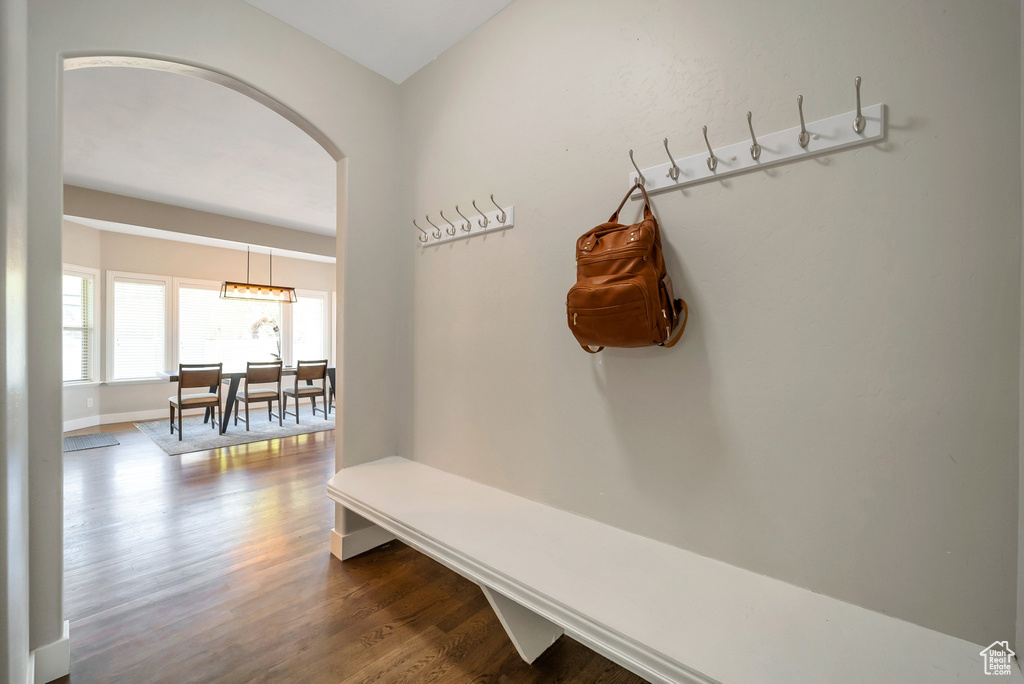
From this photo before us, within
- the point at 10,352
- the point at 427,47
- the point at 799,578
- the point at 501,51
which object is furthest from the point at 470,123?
the point at 799,578

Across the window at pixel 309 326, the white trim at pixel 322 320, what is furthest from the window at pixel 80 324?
the window at pixel 309 326

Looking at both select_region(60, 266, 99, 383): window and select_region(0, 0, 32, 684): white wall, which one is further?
select_region(60, 266, 99, 383): window

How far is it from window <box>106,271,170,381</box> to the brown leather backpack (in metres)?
6.81

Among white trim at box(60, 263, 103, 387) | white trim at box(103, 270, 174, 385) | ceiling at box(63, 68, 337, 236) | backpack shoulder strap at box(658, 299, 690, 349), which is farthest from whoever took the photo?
white trim at box(103, 270, 174, 385)

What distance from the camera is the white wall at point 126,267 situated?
5242mm

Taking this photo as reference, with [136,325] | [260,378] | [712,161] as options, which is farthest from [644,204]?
[136,325]

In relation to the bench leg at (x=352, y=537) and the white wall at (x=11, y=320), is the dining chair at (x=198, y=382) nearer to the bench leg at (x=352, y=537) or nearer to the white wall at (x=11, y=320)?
the bench leg at (x=352, y=537)

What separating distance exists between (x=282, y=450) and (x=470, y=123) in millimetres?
3795

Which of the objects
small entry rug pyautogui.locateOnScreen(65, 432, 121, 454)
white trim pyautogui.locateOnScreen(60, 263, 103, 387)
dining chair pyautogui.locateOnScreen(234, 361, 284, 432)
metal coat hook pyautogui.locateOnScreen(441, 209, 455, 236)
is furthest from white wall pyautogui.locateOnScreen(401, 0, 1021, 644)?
white trim pyautogui.locateOnScreen(60, 263, 103, 387)

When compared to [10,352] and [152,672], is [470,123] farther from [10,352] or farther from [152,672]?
[152,672]

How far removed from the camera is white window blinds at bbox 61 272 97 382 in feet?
17.1

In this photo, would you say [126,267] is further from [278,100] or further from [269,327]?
[278,100]

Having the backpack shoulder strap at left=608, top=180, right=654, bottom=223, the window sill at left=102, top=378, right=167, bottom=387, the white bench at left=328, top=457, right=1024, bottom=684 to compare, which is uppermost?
the backpack shoulder strap at left=608, top=180, right=654, bottom=223

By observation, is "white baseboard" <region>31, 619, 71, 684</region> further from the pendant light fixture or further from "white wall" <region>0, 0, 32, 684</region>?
the pendant light fixture
